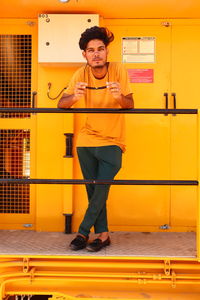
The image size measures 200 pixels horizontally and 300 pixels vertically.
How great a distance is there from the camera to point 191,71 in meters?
3.45

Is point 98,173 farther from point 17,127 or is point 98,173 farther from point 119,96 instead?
point 17,127

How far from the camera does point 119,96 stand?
2.41 meters

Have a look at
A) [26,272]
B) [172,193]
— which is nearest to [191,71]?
[172,193]

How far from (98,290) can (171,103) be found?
1842 millimetres

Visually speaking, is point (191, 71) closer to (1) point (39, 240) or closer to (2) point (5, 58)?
(2) point (5, 58)

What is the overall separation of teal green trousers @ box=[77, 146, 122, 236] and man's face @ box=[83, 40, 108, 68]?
62 centimetres

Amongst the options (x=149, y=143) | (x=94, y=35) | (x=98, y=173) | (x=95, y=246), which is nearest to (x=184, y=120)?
(x=149, y=143)

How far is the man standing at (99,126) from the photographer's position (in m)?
2.66

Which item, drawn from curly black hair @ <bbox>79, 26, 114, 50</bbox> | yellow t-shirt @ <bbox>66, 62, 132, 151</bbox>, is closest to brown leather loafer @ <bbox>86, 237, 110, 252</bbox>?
yellow t-shirt @ <bbox>66, 62, 132, 151</bbox>

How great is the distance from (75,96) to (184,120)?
142 cm

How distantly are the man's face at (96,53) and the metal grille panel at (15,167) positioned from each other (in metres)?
1.17

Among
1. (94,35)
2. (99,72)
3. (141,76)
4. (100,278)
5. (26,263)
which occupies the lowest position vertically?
(100,278)

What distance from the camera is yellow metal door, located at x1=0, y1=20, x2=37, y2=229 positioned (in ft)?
11.5

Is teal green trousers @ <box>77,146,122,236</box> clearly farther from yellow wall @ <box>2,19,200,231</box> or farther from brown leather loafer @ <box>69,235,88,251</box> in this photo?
yellow wall @ <box>2,19,200,231</box>
